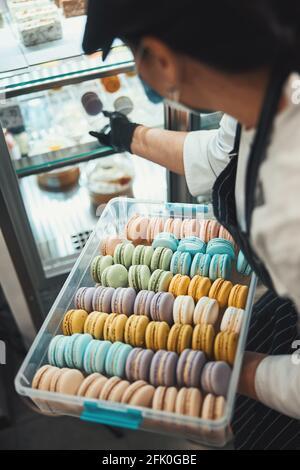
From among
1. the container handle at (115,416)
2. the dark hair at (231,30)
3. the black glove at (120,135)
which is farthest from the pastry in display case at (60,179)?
the dark hair at (231,30)

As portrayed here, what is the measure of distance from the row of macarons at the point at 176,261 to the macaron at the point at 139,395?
0.92 ft

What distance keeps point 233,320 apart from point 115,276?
0.93 feet

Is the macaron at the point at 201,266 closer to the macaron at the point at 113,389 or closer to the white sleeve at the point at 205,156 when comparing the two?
the white sleeve at the point at 205,156

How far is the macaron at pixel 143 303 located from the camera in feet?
3.08

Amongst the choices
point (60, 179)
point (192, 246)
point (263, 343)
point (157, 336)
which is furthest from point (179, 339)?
point (60, 179)

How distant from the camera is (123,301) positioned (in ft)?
3.11

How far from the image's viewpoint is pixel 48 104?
5.56ft

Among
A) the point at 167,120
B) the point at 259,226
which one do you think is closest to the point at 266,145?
the point at 259,226

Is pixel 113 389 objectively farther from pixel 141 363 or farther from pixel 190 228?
pixel 190 228

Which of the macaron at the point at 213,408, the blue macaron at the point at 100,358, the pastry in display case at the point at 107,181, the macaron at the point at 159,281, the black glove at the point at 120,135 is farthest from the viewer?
the pastry in display case at the point at 107,181

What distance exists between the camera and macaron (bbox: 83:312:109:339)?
36.4 inches

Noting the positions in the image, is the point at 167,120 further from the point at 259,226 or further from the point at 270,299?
the point at 259,226

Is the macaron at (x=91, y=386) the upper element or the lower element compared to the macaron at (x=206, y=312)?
lower

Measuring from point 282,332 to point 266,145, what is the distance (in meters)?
0.61
